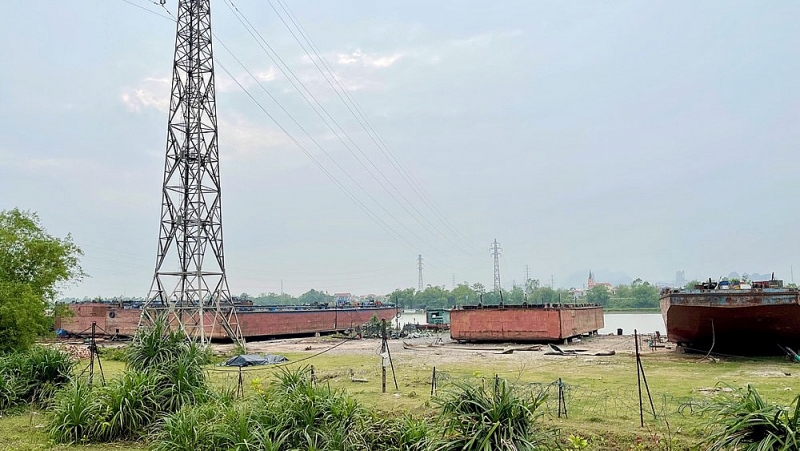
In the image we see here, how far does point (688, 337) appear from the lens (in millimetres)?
24500

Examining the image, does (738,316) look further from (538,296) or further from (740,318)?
(538,296)

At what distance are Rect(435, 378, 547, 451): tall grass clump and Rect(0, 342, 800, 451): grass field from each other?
1205 millimetres

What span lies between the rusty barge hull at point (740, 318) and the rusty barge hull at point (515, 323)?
42.3ft

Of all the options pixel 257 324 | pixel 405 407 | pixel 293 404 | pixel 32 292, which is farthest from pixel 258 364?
pixel 257 324

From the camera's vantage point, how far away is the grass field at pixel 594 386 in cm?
962

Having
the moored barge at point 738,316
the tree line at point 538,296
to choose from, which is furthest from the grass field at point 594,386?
the tree line at point 538,296

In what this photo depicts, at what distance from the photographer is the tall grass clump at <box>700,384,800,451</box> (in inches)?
231

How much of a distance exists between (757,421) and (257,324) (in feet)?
146

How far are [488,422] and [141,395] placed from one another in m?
7.10

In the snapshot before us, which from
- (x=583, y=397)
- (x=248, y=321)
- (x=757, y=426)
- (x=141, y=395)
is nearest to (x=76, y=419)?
(x=141, y=395)

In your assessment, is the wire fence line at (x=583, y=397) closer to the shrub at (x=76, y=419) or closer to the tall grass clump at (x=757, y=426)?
the tall grass clump at (x=757, y=426)

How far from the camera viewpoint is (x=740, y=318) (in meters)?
21.3

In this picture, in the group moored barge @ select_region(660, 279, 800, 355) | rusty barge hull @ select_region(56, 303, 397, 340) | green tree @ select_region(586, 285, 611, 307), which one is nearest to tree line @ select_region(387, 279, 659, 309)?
green tree @ select_region(586, 285, 611, 307)

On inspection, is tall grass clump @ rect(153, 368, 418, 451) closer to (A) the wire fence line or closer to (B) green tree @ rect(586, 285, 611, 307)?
(A) the wire fence line
